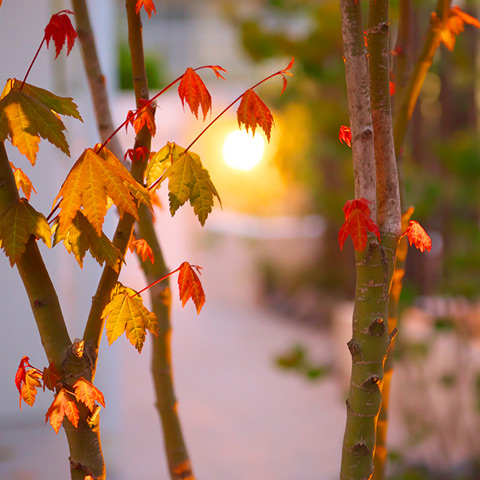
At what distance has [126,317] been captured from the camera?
613 millimetres

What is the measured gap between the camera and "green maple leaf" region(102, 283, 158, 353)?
0.61 metres

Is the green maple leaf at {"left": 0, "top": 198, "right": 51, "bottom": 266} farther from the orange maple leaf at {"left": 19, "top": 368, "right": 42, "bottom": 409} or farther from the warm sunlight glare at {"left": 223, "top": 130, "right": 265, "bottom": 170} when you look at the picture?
the warm sunlight glare at {"left": 223, "top": 130, "right": 265, "bottom": 170}

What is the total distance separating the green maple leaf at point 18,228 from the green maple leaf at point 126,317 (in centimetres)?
9

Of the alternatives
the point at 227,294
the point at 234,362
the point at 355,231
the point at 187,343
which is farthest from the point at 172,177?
the point at 227,294

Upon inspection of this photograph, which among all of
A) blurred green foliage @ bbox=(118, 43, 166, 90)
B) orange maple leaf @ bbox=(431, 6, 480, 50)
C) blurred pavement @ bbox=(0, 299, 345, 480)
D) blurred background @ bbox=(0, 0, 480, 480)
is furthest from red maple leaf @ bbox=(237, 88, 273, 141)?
blurred green foliage @ bbox=(118, 43, 166, 90)

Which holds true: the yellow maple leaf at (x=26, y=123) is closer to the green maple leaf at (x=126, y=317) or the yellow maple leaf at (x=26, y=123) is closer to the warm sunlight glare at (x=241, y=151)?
the green maple leaf at (x=126, y=317)

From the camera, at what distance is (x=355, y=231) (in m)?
0.56

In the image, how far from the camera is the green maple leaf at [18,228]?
0.56 metres

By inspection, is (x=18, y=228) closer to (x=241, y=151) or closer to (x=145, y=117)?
(x=145, y=117)

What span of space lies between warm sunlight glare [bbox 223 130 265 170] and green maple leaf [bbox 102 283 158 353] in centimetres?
660

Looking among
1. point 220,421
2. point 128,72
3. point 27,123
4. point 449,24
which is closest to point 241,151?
point 128,72

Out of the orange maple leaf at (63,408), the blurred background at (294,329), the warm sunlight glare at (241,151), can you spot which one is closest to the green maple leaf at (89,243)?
the orange maple leaf at (63,408)

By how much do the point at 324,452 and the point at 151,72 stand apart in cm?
333

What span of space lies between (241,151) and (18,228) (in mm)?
6807
